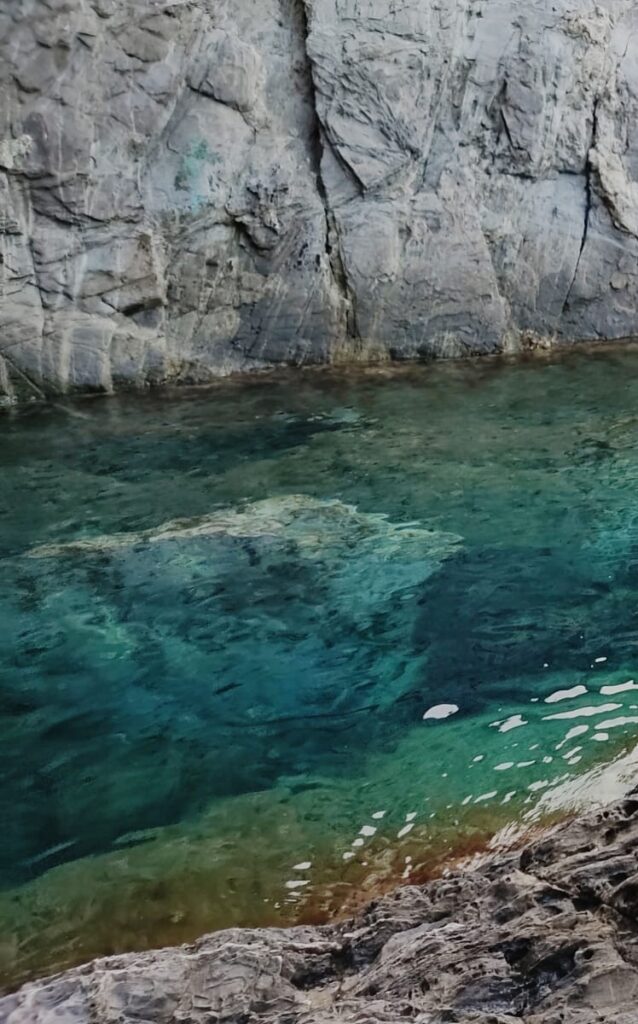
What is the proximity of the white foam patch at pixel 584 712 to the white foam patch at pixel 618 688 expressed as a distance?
0.12 meters

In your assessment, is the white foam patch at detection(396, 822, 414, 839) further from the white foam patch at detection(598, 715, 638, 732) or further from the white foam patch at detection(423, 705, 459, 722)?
the white foam patch at detection(598, 715, 638, 732)

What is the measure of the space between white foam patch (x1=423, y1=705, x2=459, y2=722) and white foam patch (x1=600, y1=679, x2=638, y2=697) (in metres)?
0.65

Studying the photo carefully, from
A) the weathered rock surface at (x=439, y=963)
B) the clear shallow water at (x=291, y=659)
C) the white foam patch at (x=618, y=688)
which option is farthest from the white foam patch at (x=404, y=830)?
the white foam patch at (x=618, y=688)

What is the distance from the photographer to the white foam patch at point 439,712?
14.1 feet

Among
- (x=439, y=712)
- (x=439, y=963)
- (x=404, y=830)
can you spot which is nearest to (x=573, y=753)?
(x=439, y=712)

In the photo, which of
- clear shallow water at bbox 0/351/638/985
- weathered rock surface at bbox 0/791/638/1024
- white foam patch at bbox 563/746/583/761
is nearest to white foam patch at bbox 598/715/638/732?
clear shallow water at bbox 0/351/638/985

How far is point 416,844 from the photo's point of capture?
Result: 3.48 meters

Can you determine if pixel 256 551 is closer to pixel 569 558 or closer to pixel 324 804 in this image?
pixel 569 558

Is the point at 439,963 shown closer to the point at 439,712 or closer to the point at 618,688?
the point at 439,712

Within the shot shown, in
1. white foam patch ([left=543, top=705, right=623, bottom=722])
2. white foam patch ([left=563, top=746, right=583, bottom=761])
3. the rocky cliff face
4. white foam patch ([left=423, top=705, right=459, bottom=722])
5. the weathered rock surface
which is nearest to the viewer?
the weathered rock surface

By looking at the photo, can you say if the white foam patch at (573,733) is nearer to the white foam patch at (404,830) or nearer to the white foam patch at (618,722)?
the white foam patch at (618,722)

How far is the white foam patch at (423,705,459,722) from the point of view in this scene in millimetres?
4289

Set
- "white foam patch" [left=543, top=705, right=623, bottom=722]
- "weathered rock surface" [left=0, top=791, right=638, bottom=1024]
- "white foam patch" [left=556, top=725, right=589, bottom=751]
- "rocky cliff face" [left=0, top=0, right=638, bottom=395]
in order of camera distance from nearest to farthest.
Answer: "weathered rock surface" [left=0, top=791, right=638, bottom=1024] < "white foam patch" [left=556, top=725, right=589, bottom=751] < "white foam patch" [left=543, top=705, right=623, bottom=722] < "rocky cliff face" [left=0, top=0, right=638, bottom=395]

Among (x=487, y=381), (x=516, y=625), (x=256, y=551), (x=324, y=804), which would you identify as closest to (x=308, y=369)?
(x=487, y=381)
